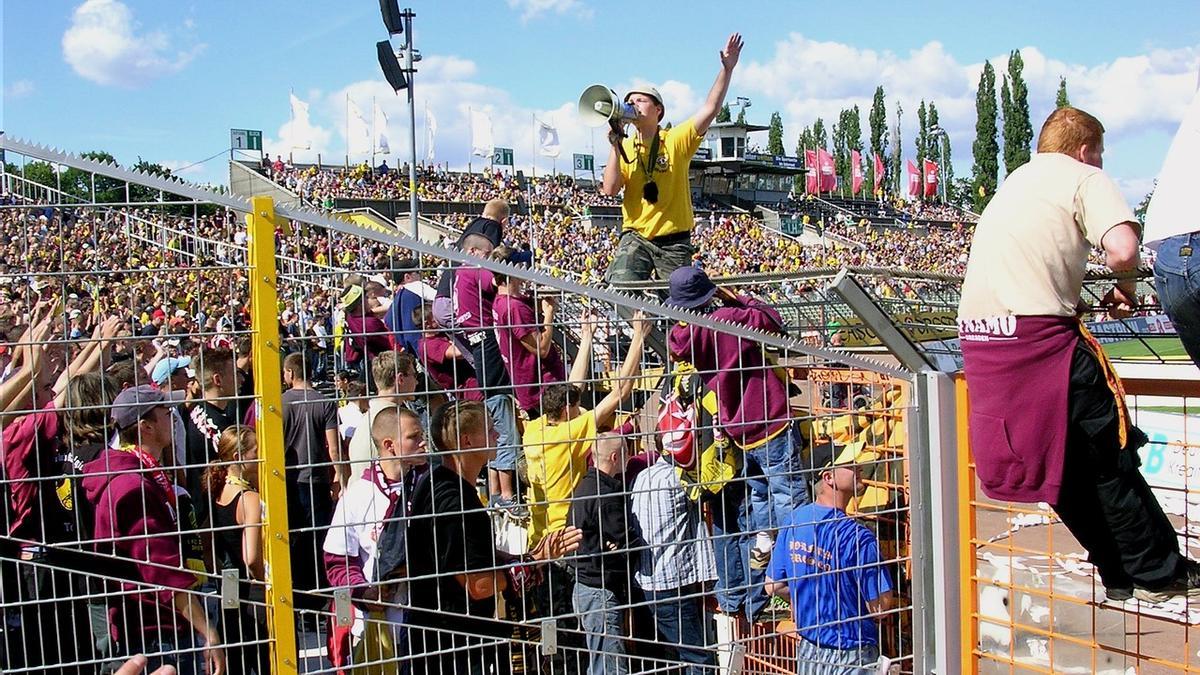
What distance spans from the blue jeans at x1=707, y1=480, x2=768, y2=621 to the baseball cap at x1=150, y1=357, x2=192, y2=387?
189cm

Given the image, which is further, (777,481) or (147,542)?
(777,481)

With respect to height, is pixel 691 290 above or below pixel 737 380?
above

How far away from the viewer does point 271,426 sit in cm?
307

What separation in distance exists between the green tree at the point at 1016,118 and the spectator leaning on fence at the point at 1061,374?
7049 centimetres

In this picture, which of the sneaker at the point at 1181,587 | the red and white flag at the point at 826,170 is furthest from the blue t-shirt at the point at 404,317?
the red and white flag at the point at 826,170

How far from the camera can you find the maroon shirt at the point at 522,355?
3.60 m

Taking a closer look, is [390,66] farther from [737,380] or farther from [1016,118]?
[1016,118]

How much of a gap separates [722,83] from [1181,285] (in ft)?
9.69

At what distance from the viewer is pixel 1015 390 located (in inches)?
119

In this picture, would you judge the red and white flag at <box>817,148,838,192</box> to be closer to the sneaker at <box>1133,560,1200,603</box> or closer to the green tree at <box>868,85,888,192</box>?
the green tree at <box>868,85,888,192</box>

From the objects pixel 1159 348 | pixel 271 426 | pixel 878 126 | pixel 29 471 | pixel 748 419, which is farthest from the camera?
pixel 878 126

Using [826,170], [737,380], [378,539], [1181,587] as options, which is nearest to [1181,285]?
[1181,587]

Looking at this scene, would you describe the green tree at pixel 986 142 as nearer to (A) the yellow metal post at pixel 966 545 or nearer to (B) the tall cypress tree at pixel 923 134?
(B) the tall cypress tree at pixel 923 134

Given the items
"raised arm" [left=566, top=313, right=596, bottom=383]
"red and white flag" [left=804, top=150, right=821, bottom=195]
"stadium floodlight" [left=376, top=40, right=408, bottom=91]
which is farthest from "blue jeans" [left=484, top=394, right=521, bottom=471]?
"red and white flag" [left=804, top=150, right=821, bottom=195]
